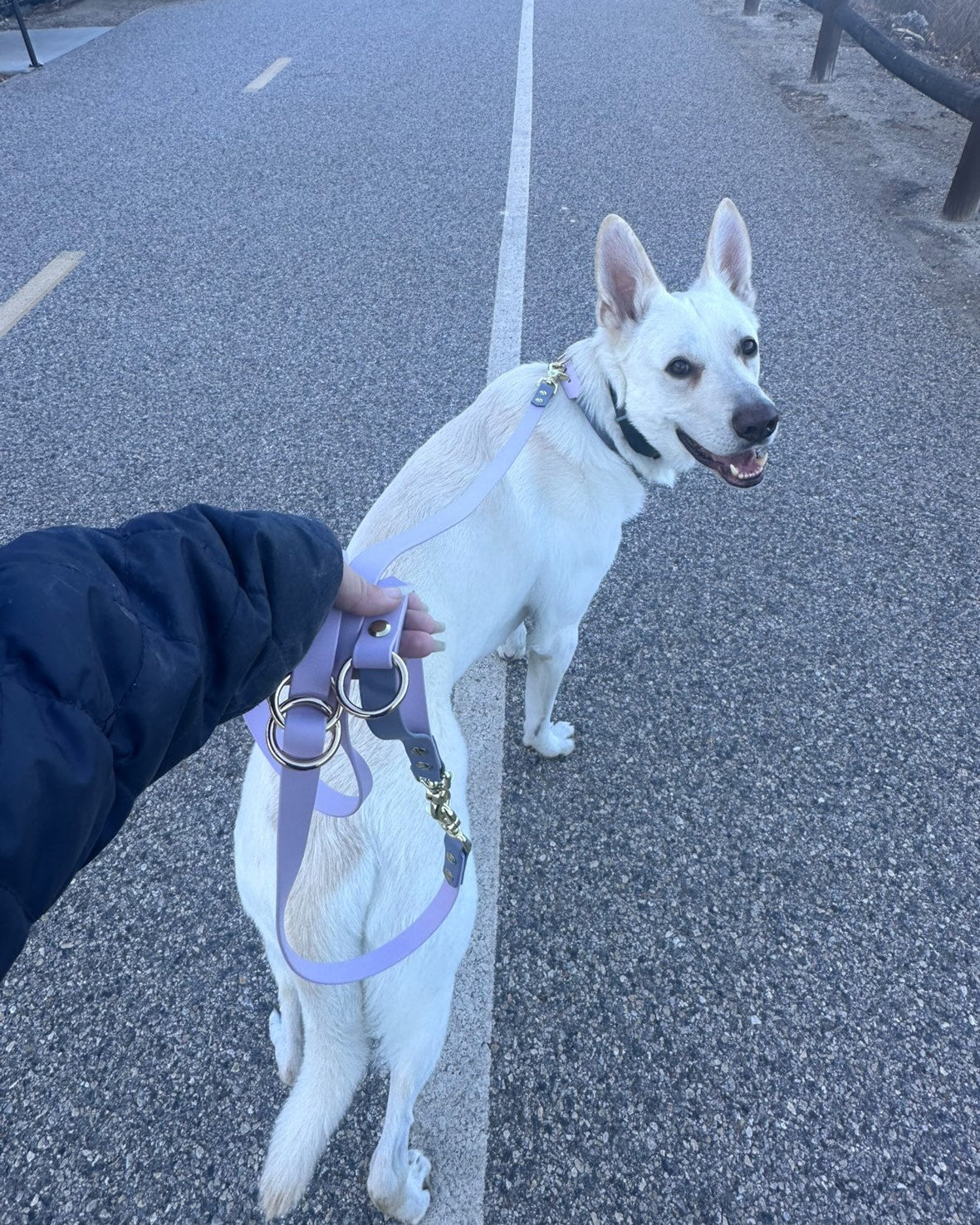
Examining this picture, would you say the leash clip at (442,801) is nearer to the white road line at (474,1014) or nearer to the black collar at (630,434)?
the white road line at (474,1014)

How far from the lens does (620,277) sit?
2.37 meters

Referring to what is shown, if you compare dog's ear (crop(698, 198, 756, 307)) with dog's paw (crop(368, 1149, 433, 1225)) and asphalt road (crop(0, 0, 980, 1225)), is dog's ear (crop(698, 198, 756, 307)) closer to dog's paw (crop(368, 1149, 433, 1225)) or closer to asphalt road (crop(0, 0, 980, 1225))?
asphalt road (crop(0, 0, 980, 1225))

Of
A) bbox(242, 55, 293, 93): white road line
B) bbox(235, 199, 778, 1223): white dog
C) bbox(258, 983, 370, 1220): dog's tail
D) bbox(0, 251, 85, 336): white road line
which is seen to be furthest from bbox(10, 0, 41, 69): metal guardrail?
bbox(258, 983, 370, 1220): dog's tail

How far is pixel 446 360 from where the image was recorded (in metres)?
4.44

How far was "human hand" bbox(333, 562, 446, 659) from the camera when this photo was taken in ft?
4.27

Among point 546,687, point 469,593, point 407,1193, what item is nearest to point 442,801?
point 469,593

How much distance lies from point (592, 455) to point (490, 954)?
146 cm

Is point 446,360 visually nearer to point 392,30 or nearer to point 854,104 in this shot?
point 854,104

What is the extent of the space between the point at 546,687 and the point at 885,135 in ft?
26.0

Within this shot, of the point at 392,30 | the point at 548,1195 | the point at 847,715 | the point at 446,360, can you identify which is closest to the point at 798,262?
the point at 446,360

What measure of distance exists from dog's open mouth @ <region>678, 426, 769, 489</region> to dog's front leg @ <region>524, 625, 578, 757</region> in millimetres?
641

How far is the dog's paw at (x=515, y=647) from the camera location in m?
2.89

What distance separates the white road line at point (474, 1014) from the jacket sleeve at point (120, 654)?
1253 mm

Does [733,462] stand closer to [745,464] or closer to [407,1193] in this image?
[745,464]
